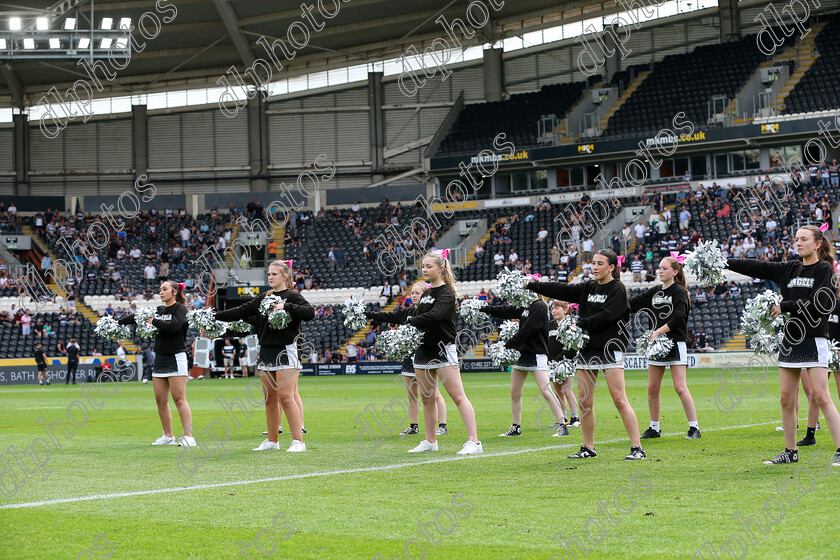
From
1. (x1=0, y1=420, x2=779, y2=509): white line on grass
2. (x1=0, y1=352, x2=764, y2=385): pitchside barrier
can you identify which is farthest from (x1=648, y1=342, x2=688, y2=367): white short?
(x1=0, y1=352, x2=764, y2=385): pitchside barrier

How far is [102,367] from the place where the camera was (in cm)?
3938

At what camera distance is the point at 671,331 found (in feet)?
40.5

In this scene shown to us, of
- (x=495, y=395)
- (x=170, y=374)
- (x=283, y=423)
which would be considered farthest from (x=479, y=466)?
(x=495, y=395)

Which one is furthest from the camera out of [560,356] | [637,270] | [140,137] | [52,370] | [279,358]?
[140,137]

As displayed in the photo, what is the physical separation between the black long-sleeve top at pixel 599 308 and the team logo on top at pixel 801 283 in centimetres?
162

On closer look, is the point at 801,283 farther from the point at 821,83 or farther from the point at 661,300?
the point at 821,83

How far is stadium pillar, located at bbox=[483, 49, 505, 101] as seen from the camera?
56250 millimetres

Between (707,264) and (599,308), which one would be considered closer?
(707,264)

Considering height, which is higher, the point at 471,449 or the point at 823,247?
the point at 823,247

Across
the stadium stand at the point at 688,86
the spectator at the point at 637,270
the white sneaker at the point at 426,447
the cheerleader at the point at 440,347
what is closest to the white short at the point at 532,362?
the white sneaker at the point at 426,447

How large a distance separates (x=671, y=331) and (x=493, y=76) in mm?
45821

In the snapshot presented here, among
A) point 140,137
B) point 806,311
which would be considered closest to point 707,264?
point 806,311

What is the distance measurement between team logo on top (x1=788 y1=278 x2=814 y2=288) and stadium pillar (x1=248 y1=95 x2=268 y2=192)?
51245 millimetres

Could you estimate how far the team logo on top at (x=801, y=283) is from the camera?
28.4 feet
